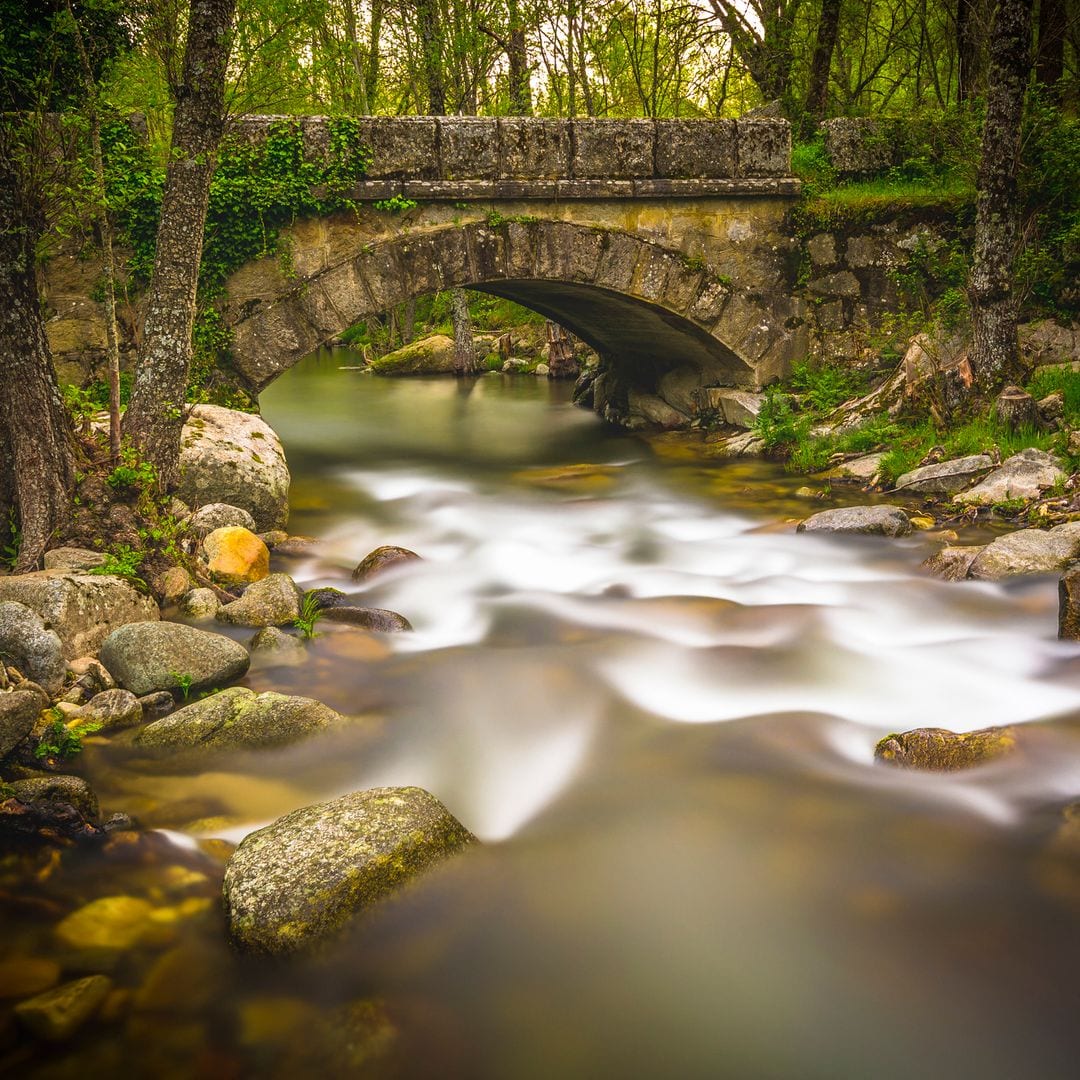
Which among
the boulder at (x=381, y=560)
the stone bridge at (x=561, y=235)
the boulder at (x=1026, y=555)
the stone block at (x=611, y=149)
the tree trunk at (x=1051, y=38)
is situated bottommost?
the boulder at (x=381, y=560)

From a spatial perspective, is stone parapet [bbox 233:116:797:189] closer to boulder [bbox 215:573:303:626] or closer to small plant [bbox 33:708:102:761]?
boulder [bbox 215:573:303:626]

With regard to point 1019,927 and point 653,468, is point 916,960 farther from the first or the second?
point 653,468

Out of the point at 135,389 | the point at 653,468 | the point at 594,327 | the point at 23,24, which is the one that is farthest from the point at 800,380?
the point at 23,24

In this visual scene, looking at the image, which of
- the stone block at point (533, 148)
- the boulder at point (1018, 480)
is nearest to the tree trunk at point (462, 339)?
the stone block at point (533, 148)

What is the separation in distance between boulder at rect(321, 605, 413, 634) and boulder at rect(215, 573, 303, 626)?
21 centimetres

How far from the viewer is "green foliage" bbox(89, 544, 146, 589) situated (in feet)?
16.6

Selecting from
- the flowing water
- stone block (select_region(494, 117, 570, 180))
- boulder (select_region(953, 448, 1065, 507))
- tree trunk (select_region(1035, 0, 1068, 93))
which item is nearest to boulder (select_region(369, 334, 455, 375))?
stone block (select_region(494, 117, 570, 180))

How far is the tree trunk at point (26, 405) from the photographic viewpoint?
191 inches

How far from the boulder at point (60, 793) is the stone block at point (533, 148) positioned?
687cm

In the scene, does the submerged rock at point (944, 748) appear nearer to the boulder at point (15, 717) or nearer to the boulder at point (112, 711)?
the boulder at point (112, 711)

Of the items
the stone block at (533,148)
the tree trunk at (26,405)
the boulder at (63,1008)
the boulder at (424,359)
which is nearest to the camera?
the boulder at (63,1008)

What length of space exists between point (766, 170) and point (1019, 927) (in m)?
8.48

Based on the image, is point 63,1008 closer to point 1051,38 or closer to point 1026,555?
point 1026,555

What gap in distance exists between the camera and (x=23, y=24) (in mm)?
4859
